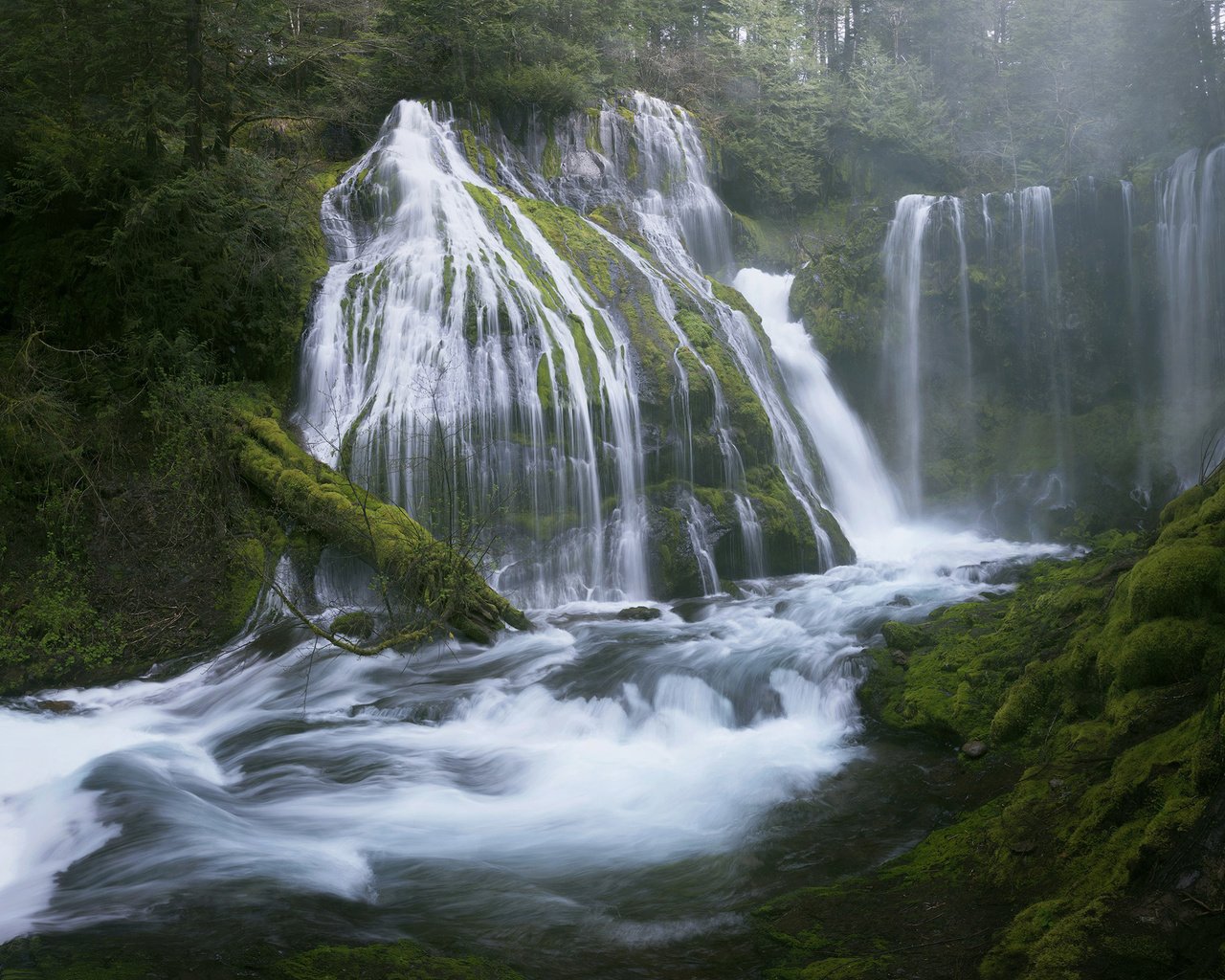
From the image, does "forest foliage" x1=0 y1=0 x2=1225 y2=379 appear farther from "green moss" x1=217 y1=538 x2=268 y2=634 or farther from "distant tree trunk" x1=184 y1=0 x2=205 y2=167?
"green moss" x1=217 y1=538 x2=268 y2=634

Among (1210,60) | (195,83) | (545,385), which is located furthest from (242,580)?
(1210,60)

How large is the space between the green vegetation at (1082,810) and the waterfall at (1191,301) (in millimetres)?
11162

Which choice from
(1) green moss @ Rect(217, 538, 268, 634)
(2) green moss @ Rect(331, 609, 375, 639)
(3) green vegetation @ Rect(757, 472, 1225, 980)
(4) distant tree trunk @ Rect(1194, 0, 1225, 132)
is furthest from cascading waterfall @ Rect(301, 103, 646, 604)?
(4) distant tree trunk @ Rect(1194, 0, 1225, 132)

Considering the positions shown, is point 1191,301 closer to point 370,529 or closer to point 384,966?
point 370,529

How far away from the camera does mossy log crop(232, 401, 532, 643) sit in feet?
27.9

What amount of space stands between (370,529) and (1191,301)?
1423cm

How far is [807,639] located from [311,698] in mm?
4592

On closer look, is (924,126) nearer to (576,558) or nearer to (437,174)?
(437,174)

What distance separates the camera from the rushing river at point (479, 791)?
461 cm

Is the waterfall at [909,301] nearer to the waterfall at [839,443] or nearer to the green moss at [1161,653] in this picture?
the waterfall at [839,443]

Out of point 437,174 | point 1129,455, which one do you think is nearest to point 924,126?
point 1129,455

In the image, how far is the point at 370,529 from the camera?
8883 mm

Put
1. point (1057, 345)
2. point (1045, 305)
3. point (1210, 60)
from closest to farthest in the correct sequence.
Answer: point (1045, 305)
point (1057, 345)
point (1210, 60)

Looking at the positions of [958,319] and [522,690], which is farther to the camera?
[958,319]
